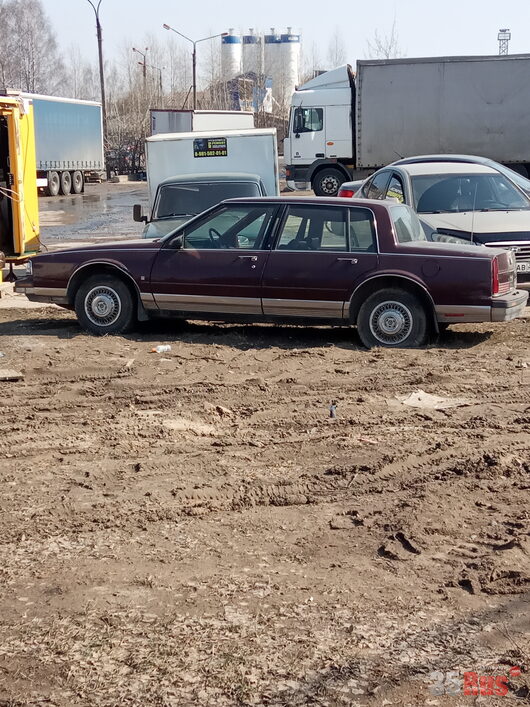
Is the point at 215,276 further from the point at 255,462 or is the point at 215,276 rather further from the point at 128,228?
the point at 128,228

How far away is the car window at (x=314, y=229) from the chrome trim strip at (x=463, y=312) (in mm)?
1142

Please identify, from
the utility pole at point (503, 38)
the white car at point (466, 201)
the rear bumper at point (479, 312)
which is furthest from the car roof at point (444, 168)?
the utility pole at point (503, 38)

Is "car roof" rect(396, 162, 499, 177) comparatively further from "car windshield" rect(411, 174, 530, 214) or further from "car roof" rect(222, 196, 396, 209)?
"car roof" rect(222, 196, 396, 209)

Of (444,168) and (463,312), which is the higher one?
(444,168)

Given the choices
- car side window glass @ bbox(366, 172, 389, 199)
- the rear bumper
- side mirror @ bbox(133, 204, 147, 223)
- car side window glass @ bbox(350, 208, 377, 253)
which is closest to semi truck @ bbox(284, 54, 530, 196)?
car side window glass @ bbox(366, 172, 389, 199)

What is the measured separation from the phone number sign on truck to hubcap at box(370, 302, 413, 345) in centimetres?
799

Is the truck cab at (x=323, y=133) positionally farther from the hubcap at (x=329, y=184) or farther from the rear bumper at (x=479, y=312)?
the rear bumper at (x=479, y=312)

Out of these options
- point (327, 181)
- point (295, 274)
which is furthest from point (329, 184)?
point (295, 274)

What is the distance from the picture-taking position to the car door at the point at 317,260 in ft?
31.0

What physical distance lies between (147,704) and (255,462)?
8.98 feet

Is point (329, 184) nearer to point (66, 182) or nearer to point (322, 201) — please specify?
point (66, 182)

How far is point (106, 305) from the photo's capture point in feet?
33.0

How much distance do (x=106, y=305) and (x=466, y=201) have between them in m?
5.46

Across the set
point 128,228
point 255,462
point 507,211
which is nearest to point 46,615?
point 255,462
